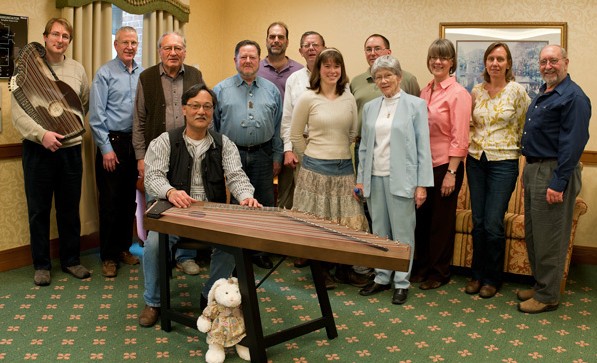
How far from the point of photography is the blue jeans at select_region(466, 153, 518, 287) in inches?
142

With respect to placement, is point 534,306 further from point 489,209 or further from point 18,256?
point 18,256

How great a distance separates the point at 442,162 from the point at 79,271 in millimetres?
2274

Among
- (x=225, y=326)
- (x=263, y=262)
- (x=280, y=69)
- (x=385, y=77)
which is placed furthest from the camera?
(x=280, y=69)

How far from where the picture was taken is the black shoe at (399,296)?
361 centimetres

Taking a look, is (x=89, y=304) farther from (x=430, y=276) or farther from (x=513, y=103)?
(x=513, y=103)

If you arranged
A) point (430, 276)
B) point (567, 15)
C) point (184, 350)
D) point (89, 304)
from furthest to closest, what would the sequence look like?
point (567, 15) → point (430, 276) → point (89, 304) → point (184, 350)

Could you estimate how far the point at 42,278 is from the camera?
3818 mm

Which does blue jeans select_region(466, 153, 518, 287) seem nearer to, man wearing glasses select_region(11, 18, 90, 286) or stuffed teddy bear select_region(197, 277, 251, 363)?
stuffed teddy bear select_region(197, 277, 251, 363)

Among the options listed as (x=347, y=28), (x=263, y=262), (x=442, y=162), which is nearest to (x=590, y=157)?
(x=442, y=162)

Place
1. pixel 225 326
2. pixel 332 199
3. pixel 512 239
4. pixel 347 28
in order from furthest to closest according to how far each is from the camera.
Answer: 1. pixel 347 28
2. pixel 512 239
3. pixel 332 199
4. pixel 225 326

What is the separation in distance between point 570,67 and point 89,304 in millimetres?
3526

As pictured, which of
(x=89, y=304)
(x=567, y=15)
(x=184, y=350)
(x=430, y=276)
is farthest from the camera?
(x=567, y=15)

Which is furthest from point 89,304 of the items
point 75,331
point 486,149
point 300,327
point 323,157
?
point 486,149

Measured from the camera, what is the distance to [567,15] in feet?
14.9
